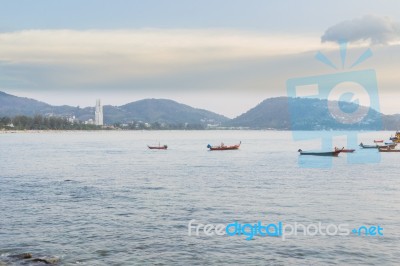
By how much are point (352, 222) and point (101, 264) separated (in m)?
18.7

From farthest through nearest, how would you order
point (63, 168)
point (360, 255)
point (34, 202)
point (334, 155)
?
point (334, 155)
point (63, 168)
point (34, 202)
point (360, 255)

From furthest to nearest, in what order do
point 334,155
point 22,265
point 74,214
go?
point 334,155 < point 74,214 < point 22,265

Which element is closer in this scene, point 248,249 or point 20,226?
point 248,249

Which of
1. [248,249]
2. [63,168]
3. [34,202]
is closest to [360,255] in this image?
[248,249]

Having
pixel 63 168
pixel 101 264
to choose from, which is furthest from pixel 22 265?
pixel 63 168

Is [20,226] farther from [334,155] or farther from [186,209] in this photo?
[334,155]

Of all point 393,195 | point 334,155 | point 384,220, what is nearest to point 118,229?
point 384,220

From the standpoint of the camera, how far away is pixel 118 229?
107 feet

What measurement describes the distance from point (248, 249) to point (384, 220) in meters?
13.0

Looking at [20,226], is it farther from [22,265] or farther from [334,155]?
[334,155]

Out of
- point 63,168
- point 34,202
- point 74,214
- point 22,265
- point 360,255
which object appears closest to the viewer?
point 22,265

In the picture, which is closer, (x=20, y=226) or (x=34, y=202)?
(x=20, y=226)

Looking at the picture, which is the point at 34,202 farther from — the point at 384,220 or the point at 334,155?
the point at 334,155

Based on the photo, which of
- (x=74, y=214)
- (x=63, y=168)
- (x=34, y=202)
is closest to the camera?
(x=74, y=214)
